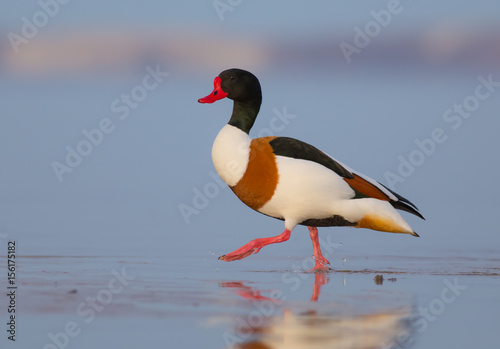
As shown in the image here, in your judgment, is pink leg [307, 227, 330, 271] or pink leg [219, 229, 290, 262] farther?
pink leg [307, 227, 330, 271]

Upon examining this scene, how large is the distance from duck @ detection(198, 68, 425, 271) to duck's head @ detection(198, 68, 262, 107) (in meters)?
0.28

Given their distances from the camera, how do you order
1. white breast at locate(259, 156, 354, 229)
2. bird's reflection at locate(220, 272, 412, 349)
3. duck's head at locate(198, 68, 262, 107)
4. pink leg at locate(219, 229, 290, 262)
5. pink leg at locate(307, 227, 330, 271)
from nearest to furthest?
bird's reflection at locate(220, 272, 412, 349) < white breast at locate(259, 156, 354, 229) < pink leg at locate(219, 229, 290, 262) < pink leg at locate(307, 227, 330, 271) < duck's head at locate(198, 68, 262, 107)

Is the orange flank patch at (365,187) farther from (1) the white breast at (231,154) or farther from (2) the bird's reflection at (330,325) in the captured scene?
(2) the bird's reflection at (330,325)

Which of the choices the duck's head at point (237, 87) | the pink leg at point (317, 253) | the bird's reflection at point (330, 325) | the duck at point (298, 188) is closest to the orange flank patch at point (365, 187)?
the duck at point (298, 188)

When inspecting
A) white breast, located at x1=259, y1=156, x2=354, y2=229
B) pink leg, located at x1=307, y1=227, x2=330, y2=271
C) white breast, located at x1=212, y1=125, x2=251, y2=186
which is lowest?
pink leg, located at x1=307, y1=227, x2=330, y2=271

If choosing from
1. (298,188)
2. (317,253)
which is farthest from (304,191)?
(317,253)

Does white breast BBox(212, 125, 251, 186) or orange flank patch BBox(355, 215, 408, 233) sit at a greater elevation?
white breast BBox(212, 125, 251, 186)

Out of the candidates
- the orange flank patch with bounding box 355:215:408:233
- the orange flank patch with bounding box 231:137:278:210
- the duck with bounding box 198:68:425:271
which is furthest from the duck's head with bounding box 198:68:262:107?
the orange flank patch with bounding box 355:215:408:233

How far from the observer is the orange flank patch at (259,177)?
604cm

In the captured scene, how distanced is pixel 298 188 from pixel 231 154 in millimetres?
578

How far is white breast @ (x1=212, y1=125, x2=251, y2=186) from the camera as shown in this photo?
20.1ft

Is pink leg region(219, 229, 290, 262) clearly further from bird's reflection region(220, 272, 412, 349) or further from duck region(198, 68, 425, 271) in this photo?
bird's reflection region(220, 272, 412, 349)

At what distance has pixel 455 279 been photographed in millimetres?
5555

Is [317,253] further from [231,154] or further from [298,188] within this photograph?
[231,154]
